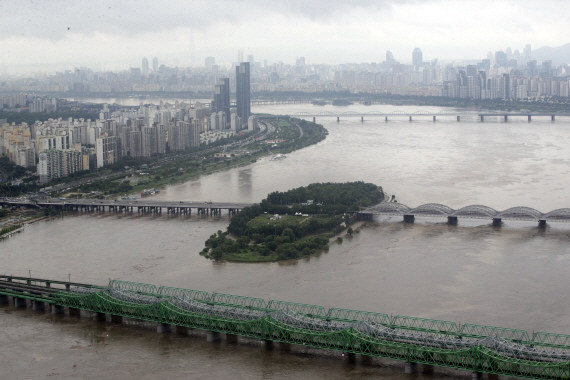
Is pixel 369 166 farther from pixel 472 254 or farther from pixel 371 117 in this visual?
pixel 371 117

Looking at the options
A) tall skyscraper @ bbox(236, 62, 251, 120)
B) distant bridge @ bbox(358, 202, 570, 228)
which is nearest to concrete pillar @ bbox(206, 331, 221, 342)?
distant bridge @ bbox(358, 202, 570, 228)

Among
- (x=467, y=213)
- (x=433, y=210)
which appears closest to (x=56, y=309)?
(x=433, y=210)

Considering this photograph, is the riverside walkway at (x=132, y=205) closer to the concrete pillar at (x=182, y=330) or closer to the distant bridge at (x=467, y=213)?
the distant bridge at (x=467, y=213)

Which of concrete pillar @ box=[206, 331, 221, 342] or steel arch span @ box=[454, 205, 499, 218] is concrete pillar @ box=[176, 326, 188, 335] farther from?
steel arch span @ box=[454, 205, 499, 218]

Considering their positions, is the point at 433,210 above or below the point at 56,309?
above

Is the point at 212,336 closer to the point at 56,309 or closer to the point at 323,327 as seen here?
the point at 323,327

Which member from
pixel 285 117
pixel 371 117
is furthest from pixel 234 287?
pixel 371 117

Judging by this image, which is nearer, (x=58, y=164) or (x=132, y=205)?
(x=132, y=205)
